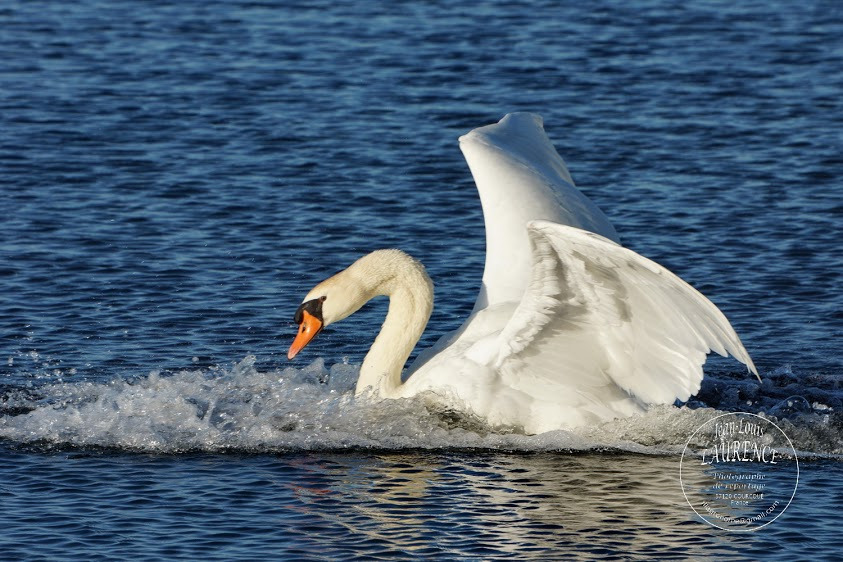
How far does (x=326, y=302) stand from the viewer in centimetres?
1062

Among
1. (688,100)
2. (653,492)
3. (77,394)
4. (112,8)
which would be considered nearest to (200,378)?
(77,394)

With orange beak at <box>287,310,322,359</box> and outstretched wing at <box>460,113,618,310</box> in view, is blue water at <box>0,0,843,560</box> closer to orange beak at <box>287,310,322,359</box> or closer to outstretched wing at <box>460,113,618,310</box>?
orange beak at <box>287,310,322,359</box>

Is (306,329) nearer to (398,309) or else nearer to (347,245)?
(398,309)

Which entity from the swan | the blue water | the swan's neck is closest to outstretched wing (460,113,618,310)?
the swan

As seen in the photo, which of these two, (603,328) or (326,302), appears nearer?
(603,328)

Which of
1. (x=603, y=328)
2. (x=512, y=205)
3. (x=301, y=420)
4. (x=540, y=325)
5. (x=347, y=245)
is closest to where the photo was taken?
(x=540, y=325)

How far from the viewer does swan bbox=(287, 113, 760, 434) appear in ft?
29.3

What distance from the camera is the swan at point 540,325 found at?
8.95 m

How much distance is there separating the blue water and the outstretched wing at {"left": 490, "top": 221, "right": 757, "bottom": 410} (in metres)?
0.40

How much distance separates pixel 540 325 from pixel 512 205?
183 centimetres

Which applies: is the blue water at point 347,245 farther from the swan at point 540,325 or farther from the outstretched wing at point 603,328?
the outstretched wing at point 603,328

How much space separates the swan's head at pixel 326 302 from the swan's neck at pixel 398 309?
0.13 meters

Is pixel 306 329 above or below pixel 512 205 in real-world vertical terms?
below

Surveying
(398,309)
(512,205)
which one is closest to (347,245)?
(512,205)
